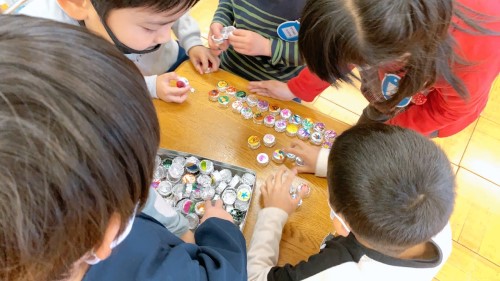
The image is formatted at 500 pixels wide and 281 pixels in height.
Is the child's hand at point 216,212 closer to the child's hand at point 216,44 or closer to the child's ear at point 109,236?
the child's ear at point 109,236

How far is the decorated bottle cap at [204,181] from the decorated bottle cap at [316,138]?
1.03 ft

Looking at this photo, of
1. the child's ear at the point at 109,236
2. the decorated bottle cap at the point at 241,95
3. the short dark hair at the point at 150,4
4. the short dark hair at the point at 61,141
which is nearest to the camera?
the short dark hair at the point at 61,141

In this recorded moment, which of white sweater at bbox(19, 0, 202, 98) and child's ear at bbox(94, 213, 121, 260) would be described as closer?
child's ear at bbox(94, 213, 121, 260)

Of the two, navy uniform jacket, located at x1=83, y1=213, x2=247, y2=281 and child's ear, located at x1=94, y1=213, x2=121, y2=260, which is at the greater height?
child's ear, located at x1=94, y1=213, x2=121, y2=260

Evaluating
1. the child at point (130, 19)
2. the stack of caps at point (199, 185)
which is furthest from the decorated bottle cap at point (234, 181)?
the child at point (130, 19)

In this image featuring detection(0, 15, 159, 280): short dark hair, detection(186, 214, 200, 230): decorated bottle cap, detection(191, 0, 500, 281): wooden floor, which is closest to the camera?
detection(0, 15, 159, 280): short dark hair

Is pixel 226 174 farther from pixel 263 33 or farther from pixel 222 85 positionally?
pixel 263 33

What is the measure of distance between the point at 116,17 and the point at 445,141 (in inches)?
62.7

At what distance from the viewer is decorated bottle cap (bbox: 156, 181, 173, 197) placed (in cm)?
94

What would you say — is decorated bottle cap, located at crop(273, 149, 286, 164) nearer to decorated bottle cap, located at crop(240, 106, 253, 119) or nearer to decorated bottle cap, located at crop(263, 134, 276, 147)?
decorated bottle cap, located at crop(263, 134, 276, 147)

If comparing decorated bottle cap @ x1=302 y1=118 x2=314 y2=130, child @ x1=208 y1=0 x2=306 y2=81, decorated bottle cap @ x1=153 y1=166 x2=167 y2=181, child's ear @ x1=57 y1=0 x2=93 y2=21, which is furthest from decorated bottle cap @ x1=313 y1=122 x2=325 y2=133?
child's ear @ x1=57 y1=0 x2=93 y2=21

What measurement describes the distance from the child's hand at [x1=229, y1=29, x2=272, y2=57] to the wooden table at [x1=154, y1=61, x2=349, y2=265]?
0.10 metres

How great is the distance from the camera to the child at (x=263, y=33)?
113 centimetres

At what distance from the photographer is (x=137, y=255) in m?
0.60
